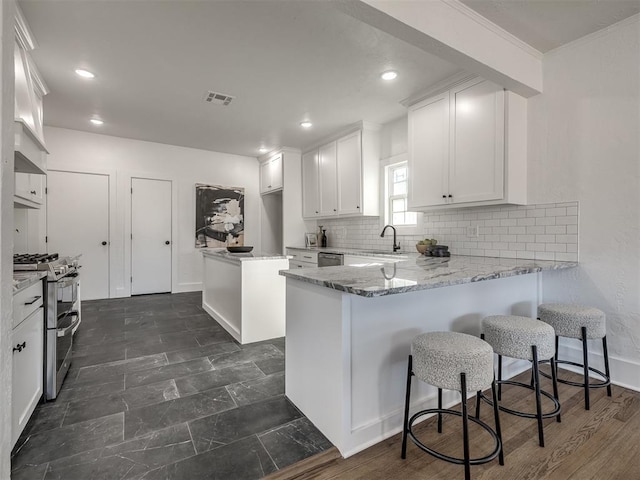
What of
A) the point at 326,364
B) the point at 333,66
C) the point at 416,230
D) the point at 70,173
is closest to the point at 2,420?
the point at 326,364

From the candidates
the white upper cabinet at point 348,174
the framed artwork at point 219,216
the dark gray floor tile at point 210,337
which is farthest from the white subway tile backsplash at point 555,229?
the framed artwork at point 219,216

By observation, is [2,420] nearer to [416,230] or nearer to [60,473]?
[60,473]

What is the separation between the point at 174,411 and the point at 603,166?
3.38m

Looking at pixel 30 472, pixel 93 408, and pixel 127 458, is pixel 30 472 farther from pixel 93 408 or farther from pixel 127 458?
pixel 93 408

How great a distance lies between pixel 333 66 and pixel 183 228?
401cm

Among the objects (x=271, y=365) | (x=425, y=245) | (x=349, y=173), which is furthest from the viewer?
(x=349, y=173)

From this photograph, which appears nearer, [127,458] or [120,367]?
[127,458]

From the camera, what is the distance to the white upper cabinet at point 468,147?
2658mm

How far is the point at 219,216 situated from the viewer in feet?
19.3

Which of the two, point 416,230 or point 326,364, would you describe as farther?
point 416,230

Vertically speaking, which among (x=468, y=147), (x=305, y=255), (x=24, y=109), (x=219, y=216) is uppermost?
(x=24, y=109)

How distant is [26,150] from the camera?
7.71 feet

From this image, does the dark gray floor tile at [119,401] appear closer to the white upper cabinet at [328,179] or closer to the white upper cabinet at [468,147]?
the white upper cabinet at [468,147]

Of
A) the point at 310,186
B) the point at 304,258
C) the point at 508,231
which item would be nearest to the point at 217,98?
the point at 310,186
